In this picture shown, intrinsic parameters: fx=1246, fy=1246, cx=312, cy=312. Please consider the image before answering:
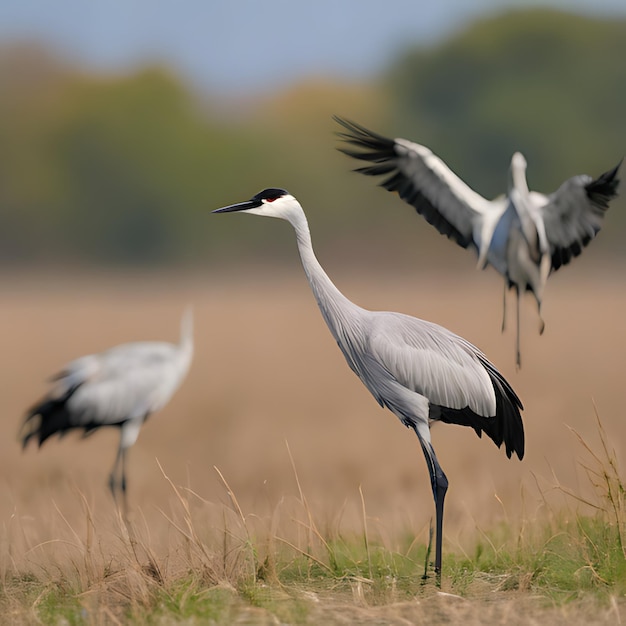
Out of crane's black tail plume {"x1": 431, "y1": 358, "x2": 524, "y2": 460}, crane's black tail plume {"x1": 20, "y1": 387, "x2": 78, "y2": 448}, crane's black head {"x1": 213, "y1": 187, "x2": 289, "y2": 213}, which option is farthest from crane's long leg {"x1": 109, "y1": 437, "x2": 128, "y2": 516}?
crane's black head {"x1": 213, "y1": 187, "x2": 289, "y2": 213}

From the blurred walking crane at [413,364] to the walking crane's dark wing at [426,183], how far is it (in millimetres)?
765

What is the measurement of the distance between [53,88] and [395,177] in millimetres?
61045

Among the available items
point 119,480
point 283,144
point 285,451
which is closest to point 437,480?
point 119,480

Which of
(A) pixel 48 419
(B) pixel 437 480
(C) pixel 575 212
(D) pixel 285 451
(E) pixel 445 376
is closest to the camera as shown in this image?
(E) pixel 445 376

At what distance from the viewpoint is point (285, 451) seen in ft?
38.5

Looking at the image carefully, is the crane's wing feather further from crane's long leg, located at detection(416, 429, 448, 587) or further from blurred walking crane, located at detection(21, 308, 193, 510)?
blurred walking crane, located at detection(21, 308, 193, 510)

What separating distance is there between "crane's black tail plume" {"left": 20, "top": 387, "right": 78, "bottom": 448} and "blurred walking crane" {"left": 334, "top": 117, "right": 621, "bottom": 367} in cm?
385

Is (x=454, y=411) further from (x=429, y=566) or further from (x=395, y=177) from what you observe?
(x=395, y=177)

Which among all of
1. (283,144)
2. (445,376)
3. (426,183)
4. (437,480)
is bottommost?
(437,480)

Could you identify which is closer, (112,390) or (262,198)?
(262,198)

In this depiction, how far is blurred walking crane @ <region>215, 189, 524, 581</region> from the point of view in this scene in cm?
531

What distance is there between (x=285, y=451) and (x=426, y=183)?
5989 millimetres

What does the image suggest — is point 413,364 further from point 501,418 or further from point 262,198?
point 262,198

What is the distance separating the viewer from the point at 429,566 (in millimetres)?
5500
